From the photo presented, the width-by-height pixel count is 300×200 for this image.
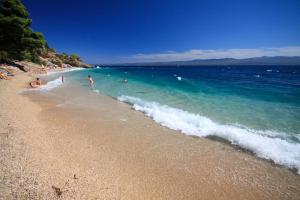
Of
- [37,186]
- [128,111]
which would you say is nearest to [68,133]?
[37,186]

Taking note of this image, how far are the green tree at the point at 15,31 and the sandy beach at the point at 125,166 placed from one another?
30389 millimetres

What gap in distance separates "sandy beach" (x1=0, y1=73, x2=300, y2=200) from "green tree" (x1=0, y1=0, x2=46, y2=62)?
99.7 feet

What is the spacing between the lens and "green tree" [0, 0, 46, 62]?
29422 millimetres

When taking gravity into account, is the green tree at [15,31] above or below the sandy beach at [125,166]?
above

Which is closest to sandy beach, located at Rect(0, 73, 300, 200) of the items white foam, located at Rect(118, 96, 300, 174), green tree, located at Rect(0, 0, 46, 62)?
white foam, located at Rect(118, 96, 300, 174)

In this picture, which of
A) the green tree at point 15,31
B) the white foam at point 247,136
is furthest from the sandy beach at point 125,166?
the green tree at point 15,31

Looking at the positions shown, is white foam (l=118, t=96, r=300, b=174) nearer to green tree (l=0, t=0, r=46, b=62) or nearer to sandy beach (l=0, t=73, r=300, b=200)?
sandy beach (l=0, t=73, r=300, b=200)

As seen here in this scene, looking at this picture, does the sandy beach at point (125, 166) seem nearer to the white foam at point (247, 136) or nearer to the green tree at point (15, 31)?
the white foam at point (247, 136)

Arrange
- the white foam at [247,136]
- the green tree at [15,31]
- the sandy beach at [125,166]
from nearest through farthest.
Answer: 1. the sandy beach at [125,166]
2. the white foam at [247,136]
3. the green tree at [15,31]

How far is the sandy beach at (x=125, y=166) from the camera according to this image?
3955mm

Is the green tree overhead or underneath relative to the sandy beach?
overhead

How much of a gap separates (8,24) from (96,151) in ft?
115

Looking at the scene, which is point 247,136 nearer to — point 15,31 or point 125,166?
point 125,166

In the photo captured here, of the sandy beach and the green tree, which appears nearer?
the sandy beach
